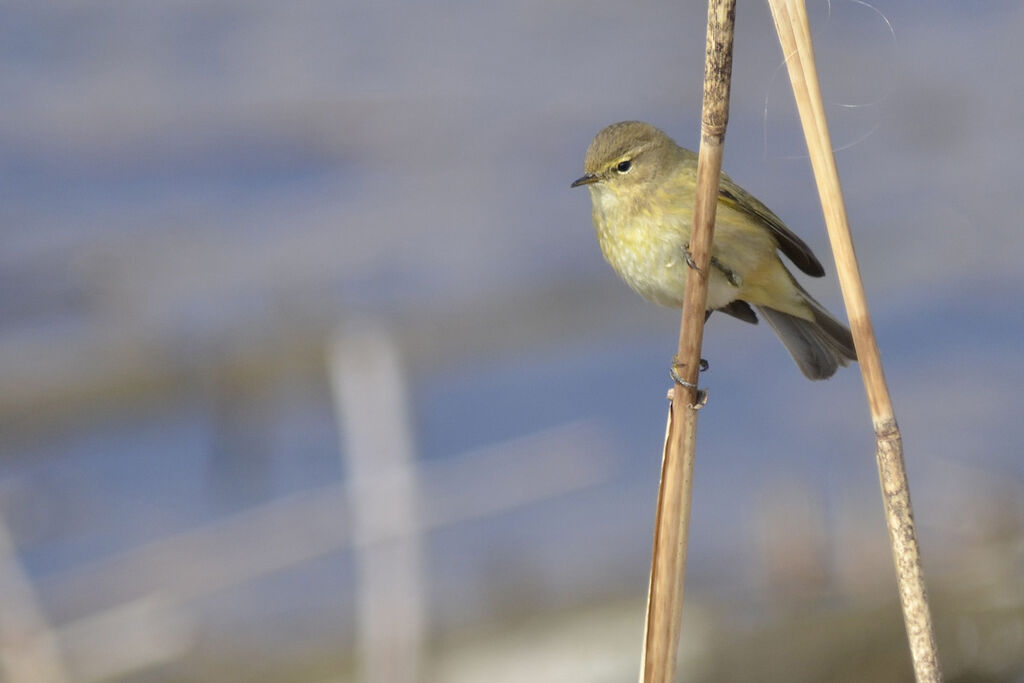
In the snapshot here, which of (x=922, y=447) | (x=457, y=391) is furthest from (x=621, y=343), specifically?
(x=922, y=447)

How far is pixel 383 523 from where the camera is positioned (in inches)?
247

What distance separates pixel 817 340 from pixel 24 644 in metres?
3.17

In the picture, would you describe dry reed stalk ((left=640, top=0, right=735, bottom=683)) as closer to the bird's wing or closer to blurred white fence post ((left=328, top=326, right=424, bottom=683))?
the bird's wing

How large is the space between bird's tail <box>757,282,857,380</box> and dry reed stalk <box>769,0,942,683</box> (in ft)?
6.60

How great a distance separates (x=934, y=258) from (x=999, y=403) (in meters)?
1.38

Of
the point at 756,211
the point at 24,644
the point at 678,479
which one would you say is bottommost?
the point at 678,479

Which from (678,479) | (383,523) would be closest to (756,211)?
(678,479)

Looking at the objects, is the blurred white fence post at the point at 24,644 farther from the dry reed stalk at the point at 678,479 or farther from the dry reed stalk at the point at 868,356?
the dry reed stalk at the point at 868,356

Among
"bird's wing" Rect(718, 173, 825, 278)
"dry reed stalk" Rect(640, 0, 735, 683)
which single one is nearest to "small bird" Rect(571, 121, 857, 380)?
"bird's wing" Rect(718, 173, 825, 278)

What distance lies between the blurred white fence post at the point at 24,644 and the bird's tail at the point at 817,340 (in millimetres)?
2982

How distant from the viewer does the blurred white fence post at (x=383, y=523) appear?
580cm

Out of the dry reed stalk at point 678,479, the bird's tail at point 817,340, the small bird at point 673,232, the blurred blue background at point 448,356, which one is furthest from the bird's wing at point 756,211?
the dry reed stalk at point 678,479

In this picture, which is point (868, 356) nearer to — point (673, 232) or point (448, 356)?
point (673, 232)

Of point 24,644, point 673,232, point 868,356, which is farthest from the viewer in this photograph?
point 24,644
